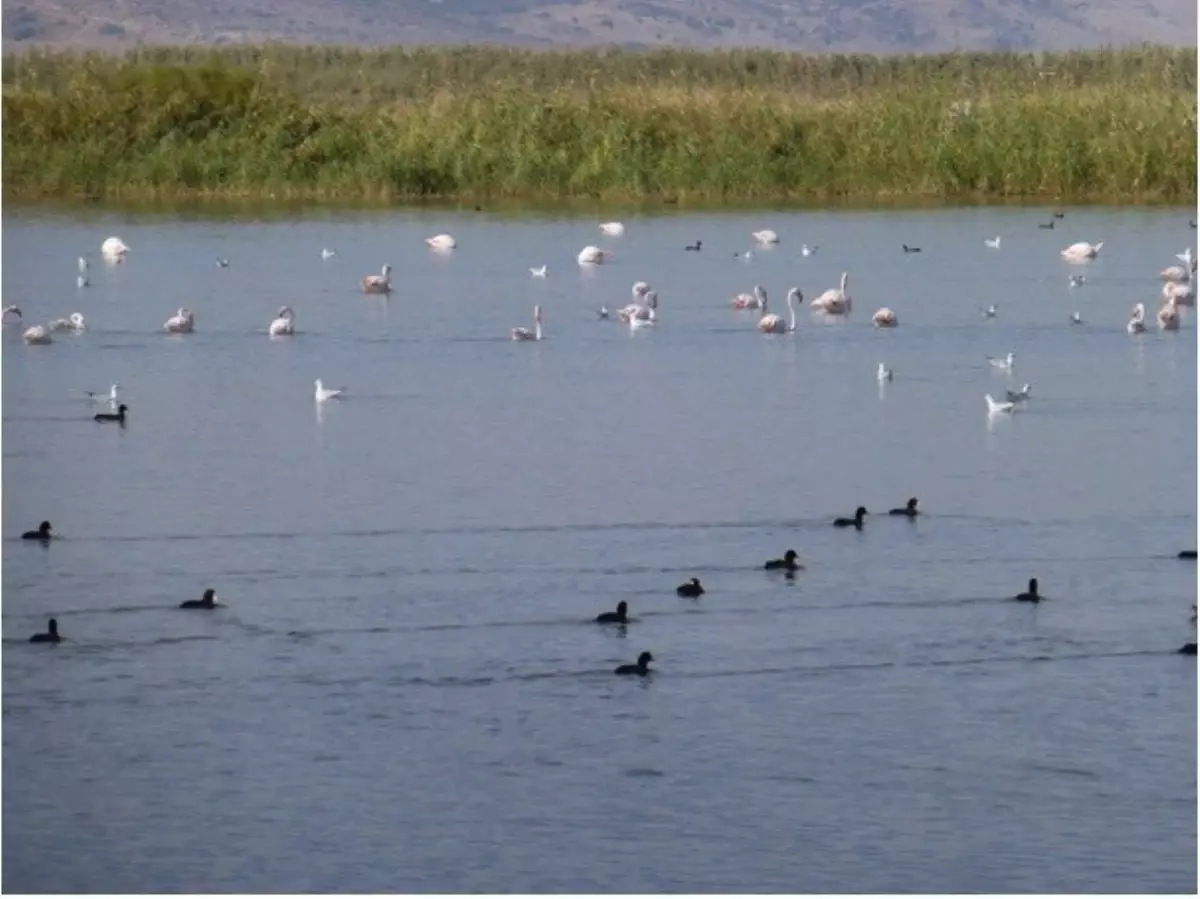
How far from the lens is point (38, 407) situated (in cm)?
2122

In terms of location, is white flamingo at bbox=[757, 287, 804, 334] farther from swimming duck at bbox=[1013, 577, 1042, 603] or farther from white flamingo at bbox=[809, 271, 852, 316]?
swimming duck at bbox=[1013, 577, 1042, 603]

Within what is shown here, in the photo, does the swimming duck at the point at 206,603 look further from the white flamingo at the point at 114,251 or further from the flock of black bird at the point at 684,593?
the white flamingo at the point at 114,251

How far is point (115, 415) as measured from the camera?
20.5m

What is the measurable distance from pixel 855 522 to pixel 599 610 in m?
2.60

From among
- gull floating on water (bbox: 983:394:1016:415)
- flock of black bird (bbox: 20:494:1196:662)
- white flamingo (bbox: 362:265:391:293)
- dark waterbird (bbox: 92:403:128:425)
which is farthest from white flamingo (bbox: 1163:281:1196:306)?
flock of black bird (bbox: 20:494:1196:662)

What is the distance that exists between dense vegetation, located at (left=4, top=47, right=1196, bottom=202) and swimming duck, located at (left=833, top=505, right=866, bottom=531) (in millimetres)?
20538

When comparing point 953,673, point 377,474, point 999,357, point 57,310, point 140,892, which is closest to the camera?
point 140,892

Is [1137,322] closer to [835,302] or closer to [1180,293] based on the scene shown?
[1180,293]

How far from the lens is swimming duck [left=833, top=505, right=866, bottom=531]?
1609cm

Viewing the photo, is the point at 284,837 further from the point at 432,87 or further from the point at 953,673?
the point at 432,87

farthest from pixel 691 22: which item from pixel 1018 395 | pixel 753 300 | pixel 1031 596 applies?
pixel 1031 596

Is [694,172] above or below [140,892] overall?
above

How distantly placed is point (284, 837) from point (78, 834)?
2.50ft

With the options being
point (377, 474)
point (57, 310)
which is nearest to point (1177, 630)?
point (377, 474)
